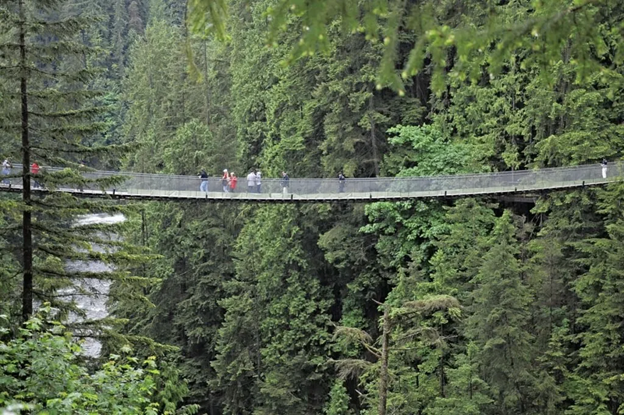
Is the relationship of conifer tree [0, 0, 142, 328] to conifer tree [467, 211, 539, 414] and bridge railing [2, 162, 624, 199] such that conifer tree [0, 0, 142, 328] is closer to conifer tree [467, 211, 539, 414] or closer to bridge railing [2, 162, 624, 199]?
bridge railing [2, 162, 624, 199]

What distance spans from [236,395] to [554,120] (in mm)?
11148

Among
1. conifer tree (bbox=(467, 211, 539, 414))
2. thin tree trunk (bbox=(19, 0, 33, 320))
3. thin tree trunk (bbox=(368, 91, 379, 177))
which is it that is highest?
thin tree trunk (bbox=(368, 91, 379, 177))

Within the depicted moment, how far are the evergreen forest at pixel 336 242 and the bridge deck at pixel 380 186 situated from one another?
3.29ft

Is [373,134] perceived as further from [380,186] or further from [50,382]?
[50,382]

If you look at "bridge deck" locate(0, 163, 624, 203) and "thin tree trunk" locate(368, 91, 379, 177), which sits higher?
"thin tree trunk" locate(368, 91, 379, 177)

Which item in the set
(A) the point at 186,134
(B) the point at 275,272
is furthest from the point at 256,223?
(A) the point at 186,134

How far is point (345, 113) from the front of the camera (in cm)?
2294

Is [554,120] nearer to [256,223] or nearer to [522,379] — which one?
[522,379]

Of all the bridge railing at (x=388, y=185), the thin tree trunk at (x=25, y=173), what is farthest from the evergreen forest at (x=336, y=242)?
the bridge railing at (x=388, y=185)

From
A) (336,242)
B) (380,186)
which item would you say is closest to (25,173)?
(380,186)

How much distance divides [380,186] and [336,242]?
190 inches

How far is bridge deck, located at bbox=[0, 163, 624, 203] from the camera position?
56.4 ft

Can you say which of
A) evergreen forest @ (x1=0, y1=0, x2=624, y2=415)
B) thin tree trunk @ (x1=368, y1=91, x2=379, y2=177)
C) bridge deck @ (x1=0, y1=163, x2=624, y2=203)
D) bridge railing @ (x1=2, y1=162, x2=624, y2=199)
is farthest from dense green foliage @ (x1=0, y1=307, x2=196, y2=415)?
thin tree trunk @ (x1=368, y1=91, x2=379, y2=177)

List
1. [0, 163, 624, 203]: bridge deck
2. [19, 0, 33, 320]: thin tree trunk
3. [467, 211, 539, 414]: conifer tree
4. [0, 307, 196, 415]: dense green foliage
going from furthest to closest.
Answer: [0, 163, 624, 203]: bridge deck, [467, 211, 539, 414]: conifer tree, [19, 0, 33, 320]: thin tree trunk, [0, 307, 196, 415]: dense green foliage
